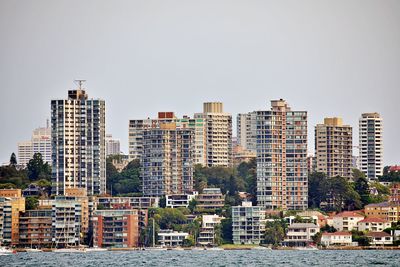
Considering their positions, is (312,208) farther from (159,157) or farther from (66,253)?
(66,253)

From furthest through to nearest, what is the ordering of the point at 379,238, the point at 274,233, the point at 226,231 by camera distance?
the point at 226,231, the point at 274,233, the point at 379,238

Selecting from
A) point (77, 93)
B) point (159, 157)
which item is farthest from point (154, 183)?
point (77, 93)

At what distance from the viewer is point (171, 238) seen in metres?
157

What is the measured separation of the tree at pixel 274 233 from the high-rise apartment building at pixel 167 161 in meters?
17.0

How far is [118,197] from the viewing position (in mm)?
167875

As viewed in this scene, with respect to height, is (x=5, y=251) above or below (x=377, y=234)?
below

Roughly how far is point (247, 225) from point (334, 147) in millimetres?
35820

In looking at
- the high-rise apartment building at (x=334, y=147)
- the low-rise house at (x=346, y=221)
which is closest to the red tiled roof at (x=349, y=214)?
the low-rise house at (x=346, y=221)

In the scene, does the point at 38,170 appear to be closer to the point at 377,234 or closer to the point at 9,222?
the point at 9,222

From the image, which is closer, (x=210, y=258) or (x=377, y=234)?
(x=210, y=258)

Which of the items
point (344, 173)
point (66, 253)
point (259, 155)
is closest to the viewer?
Result: point (66, 253)

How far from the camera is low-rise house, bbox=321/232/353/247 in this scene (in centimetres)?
15488

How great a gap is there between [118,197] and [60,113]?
464 inches

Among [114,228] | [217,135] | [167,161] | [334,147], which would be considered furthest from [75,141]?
[334,147]
